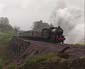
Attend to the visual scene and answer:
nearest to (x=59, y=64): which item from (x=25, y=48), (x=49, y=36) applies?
(x=25, y=48)

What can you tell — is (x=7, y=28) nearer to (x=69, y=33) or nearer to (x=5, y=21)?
(x=5, y=21)

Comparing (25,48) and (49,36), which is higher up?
(49,36)

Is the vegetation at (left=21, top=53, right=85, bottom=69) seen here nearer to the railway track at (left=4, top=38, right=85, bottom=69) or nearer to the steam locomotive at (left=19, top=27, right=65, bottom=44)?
the railway track at (left=4, top=38, right=85, bottom=69)

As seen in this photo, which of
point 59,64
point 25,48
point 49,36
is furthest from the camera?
point 49,36

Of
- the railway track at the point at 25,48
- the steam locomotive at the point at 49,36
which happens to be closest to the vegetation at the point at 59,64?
the railway track at the point at 25,48

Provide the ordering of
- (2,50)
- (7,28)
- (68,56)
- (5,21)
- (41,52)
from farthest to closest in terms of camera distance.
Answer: (5,21) < (7,28) < (2,50) < (41,52) < (68,56)

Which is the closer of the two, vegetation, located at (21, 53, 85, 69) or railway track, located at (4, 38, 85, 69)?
vegetation, located at (21, 53, 85, 69)

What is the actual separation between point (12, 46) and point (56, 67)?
13.1 meters

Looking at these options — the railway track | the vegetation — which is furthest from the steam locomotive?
the vegetation

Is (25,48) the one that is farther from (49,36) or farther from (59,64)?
(59,64)

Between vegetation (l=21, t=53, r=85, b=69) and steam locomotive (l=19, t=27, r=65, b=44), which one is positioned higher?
steam locomotive (l=19, t=27, r=65, b=44)

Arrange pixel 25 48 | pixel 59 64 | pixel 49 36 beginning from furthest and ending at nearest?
1. pixel 49 36
2. pixel 25 48
3. pixel 59 64

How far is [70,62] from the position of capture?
8484 millimetres

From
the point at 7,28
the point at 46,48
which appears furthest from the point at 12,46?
the point at 7,28
